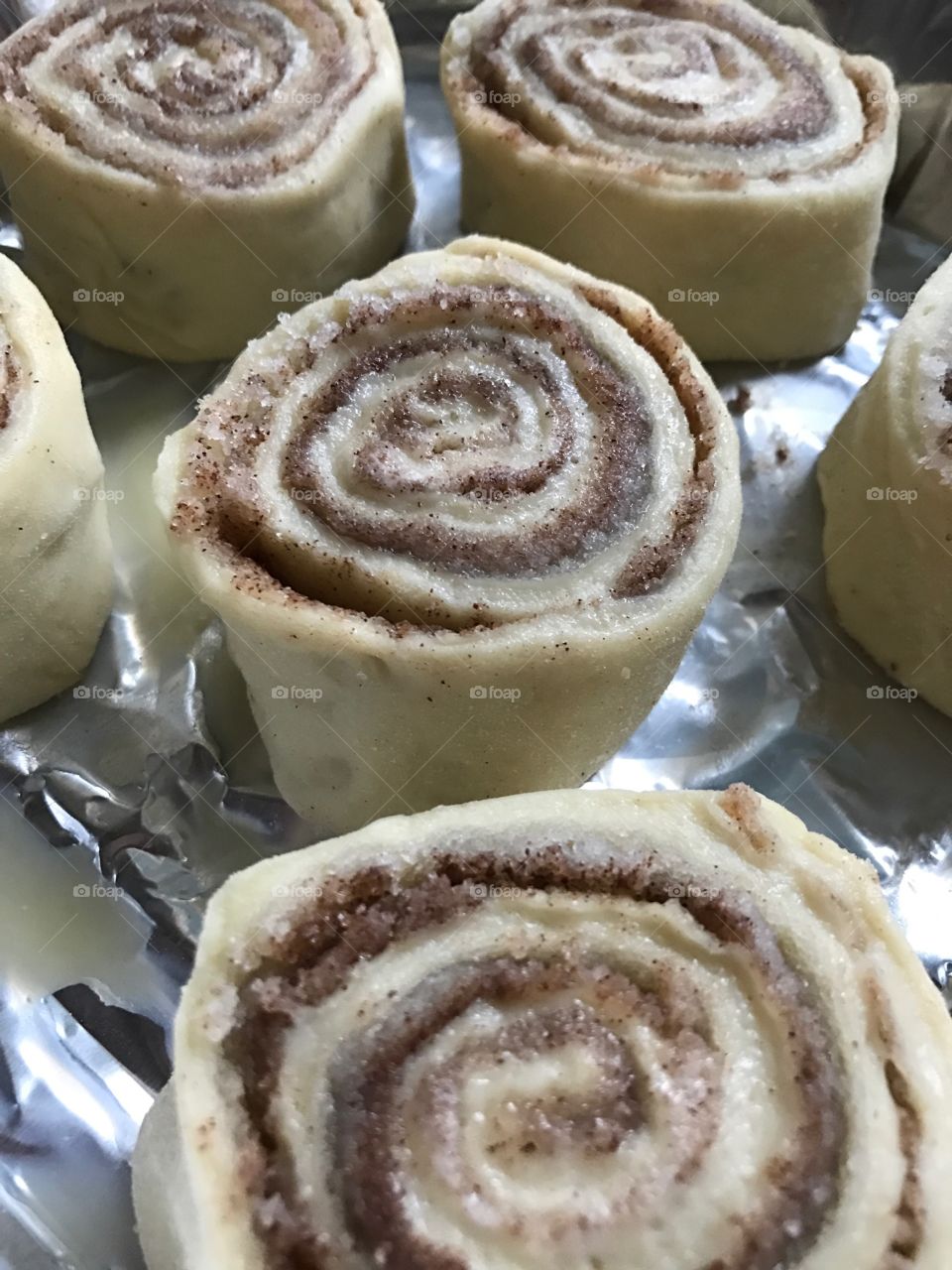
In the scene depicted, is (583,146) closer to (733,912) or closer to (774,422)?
(774,422)

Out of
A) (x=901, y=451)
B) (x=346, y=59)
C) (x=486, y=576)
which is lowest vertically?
(x=901, y=451)

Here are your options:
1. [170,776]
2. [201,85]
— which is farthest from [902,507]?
[201,85]

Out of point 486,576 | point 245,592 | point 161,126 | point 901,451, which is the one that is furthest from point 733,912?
point 161,126

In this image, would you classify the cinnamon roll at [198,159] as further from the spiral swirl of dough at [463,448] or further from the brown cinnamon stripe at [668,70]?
the spiral swirl of dough at [463,448]

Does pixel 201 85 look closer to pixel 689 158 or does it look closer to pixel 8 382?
pixel 8 382

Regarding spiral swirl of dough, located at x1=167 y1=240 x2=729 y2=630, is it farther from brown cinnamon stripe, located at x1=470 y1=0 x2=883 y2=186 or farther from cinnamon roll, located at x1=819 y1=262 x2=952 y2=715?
brown cinnamon stripe, located at x1=470 y1=0 x2=883 y2=186

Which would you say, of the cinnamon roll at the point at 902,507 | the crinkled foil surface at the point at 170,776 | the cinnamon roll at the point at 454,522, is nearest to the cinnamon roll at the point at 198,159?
the crinkled foil surface at the point at 170,776

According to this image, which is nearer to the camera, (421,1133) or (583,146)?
Result: (421,1133)
